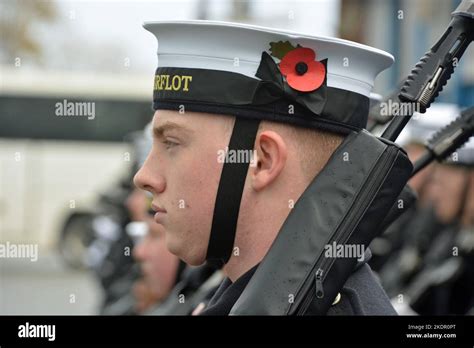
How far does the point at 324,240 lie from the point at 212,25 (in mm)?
518

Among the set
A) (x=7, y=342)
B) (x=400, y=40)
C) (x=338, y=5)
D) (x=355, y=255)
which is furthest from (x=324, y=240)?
(x=338, y=5)

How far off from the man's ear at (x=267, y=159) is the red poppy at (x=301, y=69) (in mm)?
124

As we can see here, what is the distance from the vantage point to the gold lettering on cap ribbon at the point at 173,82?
98.5 inches

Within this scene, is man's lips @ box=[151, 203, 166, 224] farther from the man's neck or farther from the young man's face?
the man's neck

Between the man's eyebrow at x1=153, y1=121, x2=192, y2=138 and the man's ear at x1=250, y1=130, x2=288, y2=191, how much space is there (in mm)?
155

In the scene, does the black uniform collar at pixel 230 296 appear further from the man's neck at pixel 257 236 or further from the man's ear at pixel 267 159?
the man's ear at pixel 267 159

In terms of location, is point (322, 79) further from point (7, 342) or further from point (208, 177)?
point (7, 342)

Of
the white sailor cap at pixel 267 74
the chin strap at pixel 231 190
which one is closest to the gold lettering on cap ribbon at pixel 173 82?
the white sailor cap at pixel 267 74

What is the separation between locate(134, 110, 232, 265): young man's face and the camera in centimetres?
246

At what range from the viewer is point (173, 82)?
2535 millimetres

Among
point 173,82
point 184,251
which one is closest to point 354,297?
point 184,251

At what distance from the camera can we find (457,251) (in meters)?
6.01

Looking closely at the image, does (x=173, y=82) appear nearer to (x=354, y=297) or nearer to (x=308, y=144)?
(x=308, y=144)

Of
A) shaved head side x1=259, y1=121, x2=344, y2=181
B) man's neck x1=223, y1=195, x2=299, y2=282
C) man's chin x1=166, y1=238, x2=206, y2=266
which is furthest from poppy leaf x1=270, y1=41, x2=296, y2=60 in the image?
man's chin x1=166, y1=238, x2=206, y2=266
